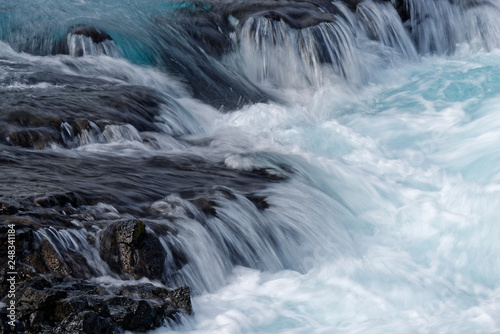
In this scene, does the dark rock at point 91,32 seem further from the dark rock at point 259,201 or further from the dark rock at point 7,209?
the dark rock at point 7,209

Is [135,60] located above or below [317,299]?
above

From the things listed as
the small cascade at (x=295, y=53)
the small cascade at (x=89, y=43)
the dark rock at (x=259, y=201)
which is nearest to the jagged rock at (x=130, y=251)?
the dark rock at (x=259, y=201)

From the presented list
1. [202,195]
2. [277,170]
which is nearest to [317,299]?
[202,195]

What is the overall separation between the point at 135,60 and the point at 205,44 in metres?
1.63

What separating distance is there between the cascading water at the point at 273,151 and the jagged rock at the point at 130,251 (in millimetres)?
64

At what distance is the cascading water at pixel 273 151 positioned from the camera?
5191 mm

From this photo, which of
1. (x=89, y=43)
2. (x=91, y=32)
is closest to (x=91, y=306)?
(x=89, y=43)

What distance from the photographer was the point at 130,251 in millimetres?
4816

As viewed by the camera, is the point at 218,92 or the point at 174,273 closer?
the point at 174,273

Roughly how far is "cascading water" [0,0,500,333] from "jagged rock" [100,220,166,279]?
2.5 inches

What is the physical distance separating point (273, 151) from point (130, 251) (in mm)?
3374

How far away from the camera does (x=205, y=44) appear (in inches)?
439

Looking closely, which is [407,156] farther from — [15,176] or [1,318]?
[1,318]

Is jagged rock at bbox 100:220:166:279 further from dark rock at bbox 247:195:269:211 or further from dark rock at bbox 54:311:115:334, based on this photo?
dark rock at bbox 247:195:269:211
